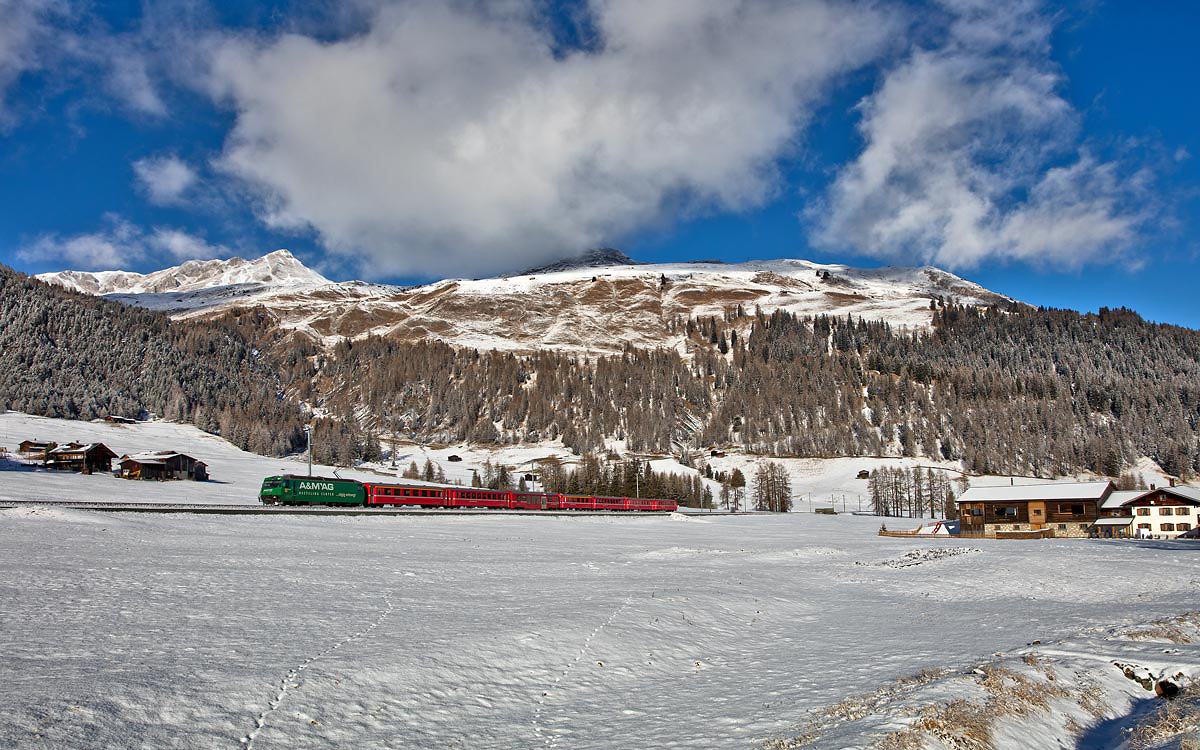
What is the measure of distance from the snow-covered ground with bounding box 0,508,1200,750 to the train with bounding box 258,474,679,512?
31.5m

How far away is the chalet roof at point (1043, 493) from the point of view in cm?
7412

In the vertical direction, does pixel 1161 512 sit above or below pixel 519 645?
above

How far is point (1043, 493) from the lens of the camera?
75.4 metres

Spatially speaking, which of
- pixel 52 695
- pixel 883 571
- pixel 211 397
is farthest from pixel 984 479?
pixel 211 397

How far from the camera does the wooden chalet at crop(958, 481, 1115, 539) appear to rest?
73125 mm

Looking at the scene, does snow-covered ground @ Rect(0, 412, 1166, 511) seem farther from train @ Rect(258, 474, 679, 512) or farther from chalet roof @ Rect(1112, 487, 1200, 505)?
chalet roof @ Rect(1112, 487, 1200, 505)

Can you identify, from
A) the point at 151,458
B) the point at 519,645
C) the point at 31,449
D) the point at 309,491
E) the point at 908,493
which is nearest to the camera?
the point at 519,645

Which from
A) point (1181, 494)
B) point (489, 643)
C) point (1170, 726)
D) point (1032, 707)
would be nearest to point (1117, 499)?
point (1181, 494)

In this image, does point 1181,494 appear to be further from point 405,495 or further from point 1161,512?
point 405,495

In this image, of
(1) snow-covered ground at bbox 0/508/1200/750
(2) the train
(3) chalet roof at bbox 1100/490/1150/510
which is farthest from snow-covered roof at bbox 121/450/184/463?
(3) chalet roof at bbox 1100/490/1150/510

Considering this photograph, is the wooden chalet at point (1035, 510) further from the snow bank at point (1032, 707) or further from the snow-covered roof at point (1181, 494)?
the snow bank at point (1032, 707)

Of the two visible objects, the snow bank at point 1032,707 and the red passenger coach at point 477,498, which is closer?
the snow bank at point 1032,707

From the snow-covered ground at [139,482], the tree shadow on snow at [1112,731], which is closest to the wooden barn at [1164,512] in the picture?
the tree shadow on snow at [1112,731]

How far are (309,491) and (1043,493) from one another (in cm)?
8070
